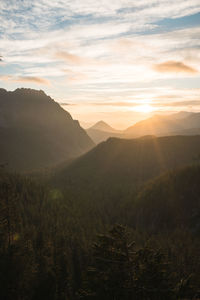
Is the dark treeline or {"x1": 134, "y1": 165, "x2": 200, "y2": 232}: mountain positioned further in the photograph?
{"x1": 134, "y1": 165, "x2": 200, "y2": 232}: mountain

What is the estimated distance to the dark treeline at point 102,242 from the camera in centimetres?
2278

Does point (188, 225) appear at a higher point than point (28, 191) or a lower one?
lower

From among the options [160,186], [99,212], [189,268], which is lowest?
[189,268]

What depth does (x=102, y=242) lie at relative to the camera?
79.2ft

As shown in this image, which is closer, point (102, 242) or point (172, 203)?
point (102, 242)

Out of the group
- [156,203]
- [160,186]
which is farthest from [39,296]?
[160,186]

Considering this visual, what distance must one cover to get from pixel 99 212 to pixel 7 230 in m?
99.8

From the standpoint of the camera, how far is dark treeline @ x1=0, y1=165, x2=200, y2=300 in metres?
22.8

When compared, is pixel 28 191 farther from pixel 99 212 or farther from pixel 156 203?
pixel 156 203

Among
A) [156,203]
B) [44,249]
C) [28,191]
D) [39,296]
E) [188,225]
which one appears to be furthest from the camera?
[28,191]

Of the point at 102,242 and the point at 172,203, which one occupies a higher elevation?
the point at 102,242

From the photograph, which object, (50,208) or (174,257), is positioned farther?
(50,208)

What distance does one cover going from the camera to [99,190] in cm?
19100

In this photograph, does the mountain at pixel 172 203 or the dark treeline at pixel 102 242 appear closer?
the dark treeline at pixel 102 242
